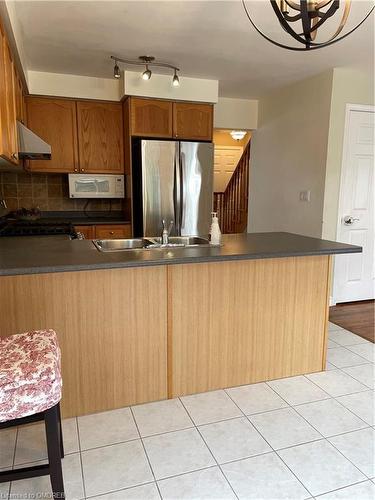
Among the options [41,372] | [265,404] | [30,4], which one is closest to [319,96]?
[30,4]

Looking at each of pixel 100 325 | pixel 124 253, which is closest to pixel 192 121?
pixel 124 253

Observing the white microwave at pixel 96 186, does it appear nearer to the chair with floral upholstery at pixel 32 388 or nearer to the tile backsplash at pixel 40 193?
the tile backsplash at pixel 40 193

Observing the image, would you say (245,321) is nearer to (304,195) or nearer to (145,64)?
(304,195)

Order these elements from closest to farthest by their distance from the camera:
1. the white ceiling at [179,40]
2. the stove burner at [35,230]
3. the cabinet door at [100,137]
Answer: the white ceiling at [179,40]
the stove burner at [35,230]
the cabinet door at [100,137]

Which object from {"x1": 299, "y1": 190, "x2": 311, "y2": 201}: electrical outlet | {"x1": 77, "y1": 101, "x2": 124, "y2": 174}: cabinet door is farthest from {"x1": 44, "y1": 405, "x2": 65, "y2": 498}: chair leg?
{"x1": 299, "y1": 190, "x2": 311, "y2": 201}: electrical outlet

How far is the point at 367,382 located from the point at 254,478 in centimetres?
123

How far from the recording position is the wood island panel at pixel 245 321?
2.23m

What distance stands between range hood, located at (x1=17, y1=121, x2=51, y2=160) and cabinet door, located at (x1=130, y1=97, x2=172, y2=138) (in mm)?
1092

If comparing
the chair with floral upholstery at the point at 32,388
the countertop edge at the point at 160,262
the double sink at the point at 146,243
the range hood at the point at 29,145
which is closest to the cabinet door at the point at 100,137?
the range hood at the point at 29,145

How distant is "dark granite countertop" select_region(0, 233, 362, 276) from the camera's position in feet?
5.92

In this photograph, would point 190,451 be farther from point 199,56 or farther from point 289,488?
point 199,56

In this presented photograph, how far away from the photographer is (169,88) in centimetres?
386

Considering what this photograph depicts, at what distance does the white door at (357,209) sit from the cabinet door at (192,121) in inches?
56.3

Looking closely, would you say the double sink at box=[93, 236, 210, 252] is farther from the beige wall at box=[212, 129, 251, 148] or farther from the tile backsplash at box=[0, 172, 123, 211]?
the beige wall at box=[212, 129, 251, 148]
